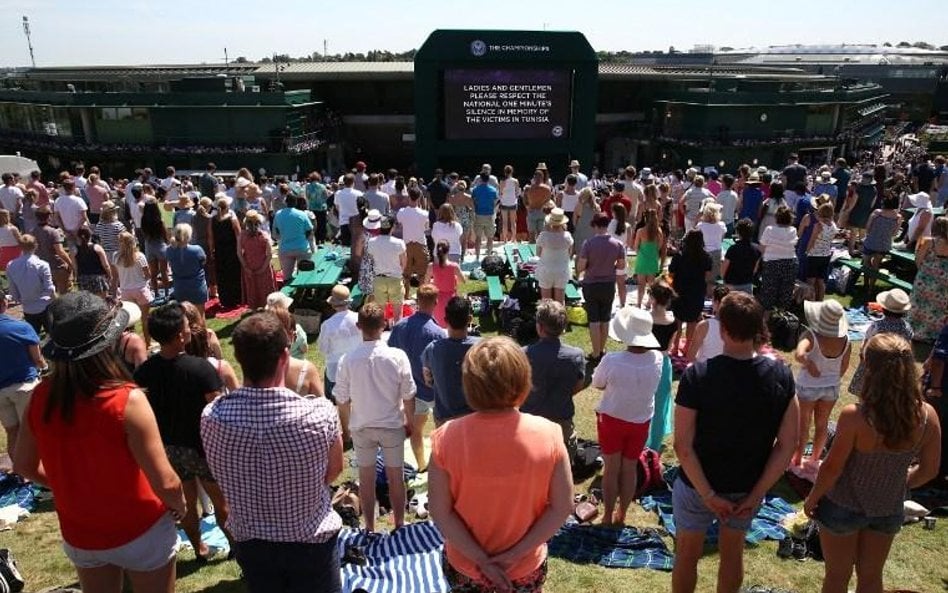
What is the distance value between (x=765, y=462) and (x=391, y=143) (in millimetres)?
32015

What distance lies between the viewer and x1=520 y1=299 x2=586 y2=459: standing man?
4836 mm

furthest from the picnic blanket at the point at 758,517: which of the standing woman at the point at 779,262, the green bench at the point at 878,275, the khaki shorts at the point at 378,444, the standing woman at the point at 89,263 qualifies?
the standing woman at the point at 89,263

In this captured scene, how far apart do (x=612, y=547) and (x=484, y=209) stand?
28.2 ft

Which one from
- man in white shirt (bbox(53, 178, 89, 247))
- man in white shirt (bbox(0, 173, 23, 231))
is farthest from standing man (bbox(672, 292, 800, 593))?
man in white shirt (bbox(0, 173, 23, 231))

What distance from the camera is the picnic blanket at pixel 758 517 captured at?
4691 mm

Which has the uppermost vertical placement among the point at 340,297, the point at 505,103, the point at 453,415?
the point at 505,103

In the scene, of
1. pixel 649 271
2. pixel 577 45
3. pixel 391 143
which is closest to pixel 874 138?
pixel 577 45

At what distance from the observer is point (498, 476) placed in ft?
8.39

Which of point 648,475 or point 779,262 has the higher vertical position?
point 779,262

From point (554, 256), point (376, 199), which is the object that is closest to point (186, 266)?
point (376, 199)

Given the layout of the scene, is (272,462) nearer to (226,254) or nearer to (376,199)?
(226,254)

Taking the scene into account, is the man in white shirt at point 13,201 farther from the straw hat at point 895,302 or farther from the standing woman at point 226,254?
the straw hat at point 895,302

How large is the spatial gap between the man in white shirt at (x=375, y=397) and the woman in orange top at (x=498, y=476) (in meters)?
1.84

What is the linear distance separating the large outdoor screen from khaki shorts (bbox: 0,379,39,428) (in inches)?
717
